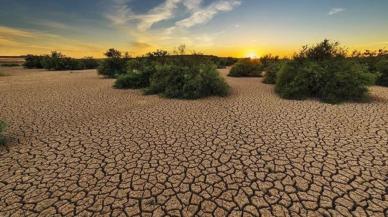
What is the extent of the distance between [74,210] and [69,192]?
1.45ft

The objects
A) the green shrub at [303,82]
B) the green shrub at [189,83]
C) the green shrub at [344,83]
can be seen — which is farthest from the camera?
the green shrub at [189,83]

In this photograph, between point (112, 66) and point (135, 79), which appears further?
point (112, 66)

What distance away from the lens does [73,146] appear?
14.2ft

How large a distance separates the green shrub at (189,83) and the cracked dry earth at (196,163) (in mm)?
2474

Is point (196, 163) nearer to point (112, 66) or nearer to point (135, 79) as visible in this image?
point (135, 79)

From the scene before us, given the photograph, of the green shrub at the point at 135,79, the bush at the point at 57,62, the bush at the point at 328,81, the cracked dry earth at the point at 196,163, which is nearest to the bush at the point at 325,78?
the bush at the point at 328,81

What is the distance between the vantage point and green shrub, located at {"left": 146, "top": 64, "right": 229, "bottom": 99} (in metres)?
9.04

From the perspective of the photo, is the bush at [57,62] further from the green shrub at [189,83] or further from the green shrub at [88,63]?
the green shrub at [189,83]

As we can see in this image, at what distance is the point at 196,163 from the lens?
3625mm

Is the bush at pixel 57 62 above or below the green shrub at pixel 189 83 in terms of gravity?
above

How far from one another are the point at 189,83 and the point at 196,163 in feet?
19.2

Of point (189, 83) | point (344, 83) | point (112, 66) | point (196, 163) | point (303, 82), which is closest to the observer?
point (196, 163)

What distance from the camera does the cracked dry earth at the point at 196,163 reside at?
2648 mm

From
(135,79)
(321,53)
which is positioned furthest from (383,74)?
(135,79)
